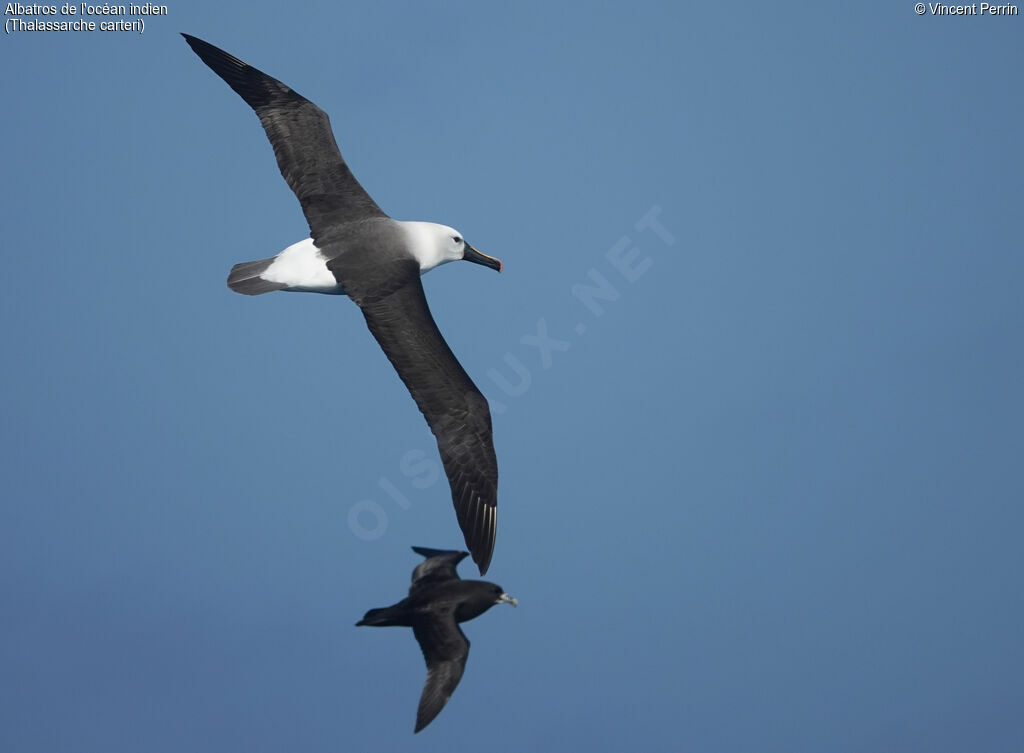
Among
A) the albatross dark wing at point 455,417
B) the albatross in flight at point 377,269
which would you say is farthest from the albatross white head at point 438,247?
the albatross dark wing at point 455,417

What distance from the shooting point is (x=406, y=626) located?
14.0 m

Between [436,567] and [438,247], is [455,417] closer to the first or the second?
[436,567]

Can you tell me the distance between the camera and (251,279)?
14914mm

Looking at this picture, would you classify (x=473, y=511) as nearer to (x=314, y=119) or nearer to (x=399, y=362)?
(x=399, y=362)

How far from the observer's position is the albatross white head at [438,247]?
50.6ft

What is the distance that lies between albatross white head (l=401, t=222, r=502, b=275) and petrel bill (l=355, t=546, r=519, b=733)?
357 centimetres

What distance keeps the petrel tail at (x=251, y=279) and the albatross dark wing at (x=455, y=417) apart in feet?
4.37

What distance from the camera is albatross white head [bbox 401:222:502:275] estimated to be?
50.6 feet

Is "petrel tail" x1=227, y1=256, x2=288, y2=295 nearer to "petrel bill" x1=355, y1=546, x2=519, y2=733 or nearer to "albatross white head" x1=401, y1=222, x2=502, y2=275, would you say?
"albatross white head" x1=401, y1=222, x2=502, y2=275

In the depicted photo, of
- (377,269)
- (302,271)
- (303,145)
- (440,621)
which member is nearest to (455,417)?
(377,269)

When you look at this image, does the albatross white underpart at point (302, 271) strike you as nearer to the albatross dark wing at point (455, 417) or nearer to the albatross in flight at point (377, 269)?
the albatross in flight at point (377, 269)

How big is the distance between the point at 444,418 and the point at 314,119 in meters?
3.91

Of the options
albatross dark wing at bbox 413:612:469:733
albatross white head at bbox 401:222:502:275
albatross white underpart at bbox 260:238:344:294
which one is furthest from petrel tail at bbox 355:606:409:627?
albatross white head at bbox 401:222:502:275

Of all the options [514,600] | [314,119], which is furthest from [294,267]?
[514,600]
